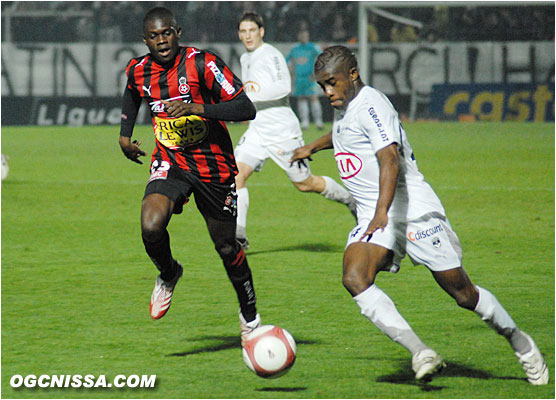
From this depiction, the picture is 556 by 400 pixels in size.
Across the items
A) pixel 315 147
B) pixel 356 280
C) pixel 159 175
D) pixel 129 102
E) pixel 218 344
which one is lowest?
pixel 218 344

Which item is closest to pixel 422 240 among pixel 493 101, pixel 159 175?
pixel 159 175

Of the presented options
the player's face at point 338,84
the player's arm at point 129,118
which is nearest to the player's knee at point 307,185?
the player's arm at point 129,118

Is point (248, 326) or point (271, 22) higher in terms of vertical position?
point (248, 326)

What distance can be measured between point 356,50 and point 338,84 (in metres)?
23.5

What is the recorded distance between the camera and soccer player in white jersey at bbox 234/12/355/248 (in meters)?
9.28

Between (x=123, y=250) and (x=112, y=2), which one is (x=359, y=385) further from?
(x=112, y=2)

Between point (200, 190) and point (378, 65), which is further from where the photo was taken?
point (378, 65)

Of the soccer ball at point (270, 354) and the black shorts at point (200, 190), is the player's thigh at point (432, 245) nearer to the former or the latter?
the soccer ball at point (270, 354)

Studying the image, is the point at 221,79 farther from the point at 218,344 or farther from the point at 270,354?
the point at 270,354

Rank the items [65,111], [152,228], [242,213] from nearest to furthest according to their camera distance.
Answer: [152,228] → [242,213] → [65,111]

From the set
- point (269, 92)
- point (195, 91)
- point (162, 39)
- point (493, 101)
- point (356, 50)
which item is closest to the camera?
point (162, 39)

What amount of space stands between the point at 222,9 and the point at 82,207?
56.1 ft

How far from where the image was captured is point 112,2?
28766 mm

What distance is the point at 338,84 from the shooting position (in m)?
4.95
